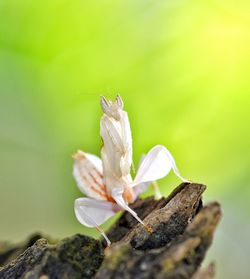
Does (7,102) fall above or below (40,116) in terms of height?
above

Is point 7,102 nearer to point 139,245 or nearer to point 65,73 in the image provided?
point 65,73

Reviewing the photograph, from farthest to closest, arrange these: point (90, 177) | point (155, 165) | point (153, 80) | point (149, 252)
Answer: point (153, 80) < point (90, 177) < point (155, 165) < point (149, 252)

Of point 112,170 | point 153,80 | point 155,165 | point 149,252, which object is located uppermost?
point 153,80

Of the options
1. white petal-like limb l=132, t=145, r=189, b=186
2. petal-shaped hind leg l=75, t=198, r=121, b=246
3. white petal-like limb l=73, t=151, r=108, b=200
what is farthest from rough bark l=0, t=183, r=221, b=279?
white petal-like limb l=73, t=151, r=108, b=200

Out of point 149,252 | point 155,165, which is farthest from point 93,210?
point 149,252

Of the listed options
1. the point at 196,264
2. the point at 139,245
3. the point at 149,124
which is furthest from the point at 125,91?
the point at 196,264

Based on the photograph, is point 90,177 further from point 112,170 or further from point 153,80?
point 153,80

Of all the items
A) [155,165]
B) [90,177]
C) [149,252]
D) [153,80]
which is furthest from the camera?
[153,80]
